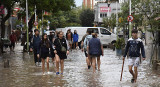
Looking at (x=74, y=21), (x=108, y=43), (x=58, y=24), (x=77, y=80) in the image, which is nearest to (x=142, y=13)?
(x=77, y=80)

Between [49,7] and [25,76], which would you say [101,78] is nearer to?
[25,76]

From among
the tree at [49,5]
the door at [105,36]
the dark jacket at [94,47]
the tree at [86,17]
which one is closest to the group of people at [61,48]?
the dark jacket at [94,47]

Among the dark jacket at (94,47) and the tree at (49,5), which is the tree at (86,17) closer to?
the tree at (49,5)

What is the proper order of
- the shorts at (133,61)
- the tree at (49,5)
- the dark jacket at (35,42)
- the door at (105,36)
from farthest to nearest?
1. the door at (105,36)
2. the tree at (49,5)
3. the dark jacket at (35,42)
4. the shorts at (133,61)

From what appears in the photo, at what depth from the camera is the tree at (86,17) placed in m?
133

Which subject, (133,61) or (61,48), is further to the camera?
(61,48)

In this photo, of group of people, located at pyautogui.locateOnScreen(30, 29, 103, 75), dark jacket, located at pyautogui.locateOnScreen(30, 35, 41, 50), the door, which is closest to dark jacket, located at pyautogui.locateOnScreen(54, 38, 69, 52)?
group of people, located at pyautogui.locateOnScreen(30, 29, 103, 75)

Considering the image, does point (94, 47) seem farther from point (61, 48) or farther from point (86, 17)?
point (86, 17)

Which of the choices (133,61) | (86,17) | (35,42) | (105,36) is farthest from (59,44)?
(86,17)

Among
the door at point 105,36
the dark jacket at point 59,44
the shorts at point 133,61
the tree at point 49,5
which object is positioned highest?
the tree at point 49,5

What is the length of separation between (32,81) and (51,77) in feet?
4.69

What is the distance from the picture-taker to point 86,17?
135250 millimetres

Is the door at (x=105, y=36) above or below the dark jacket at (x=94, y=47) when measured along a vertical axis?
below

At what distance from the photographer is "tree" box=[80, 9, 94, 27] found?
13288cm
